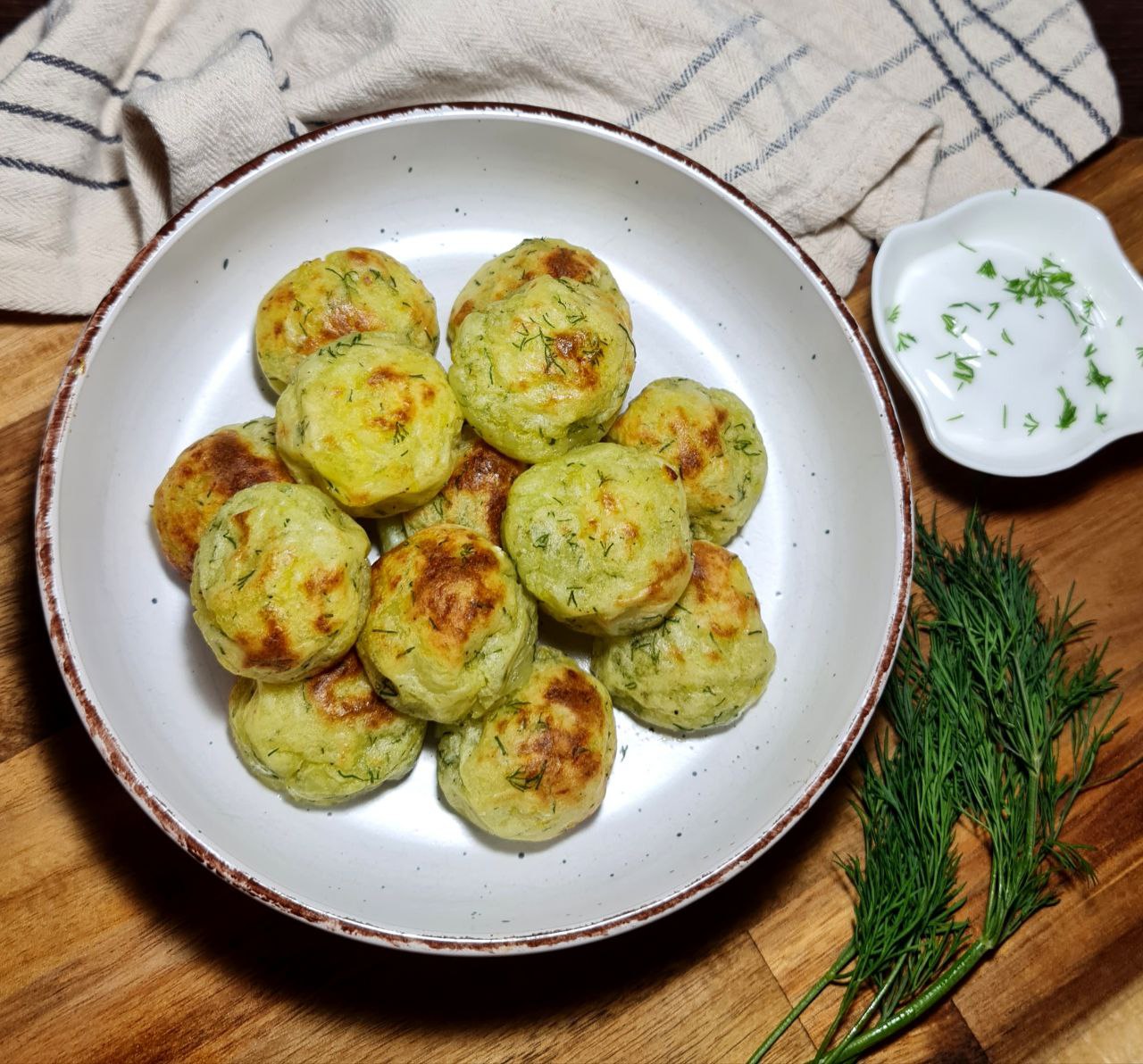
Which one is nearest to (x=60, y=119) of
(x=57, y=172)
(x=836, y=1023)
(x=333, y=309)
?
(x=57, y=172)

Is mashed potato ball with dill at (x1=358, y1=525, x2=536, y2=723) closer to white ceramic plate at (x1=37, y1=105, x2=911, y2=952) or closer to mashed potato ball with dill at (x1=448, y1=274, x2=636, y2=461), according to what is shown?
mashed potato ball with dill at (x1=448, y1=274, x2=636, y2=461)

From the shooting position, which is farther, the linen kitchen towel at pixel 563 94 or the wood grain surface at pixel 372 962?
the linen kitchen towel at pixel 563 94

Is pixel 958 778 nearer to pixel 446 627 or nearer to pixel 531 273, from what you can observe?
pixel 446 627

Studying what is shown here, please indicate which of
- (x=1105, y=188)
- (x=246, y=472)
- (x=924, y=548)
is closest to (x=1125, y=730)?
(x=924, y=548)

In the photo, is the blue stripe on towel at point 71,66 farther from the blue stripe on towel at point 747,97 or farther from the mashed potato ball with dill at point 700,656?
the mashed potato ball with dill at point 700,656

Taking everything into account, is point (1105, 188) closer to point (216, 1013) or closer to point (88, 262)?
point (88, 262)

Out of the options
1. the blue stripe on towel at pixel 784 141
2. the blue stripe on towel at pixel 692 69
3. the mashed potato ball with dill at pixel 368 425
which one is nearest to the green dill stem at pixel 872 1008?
the mashed potato ball with dill at pixel 368 425
